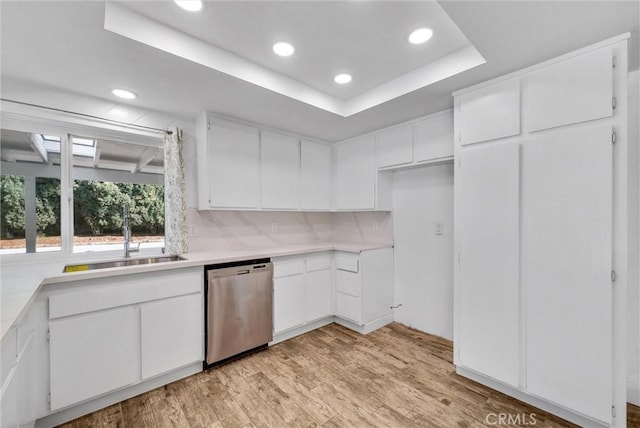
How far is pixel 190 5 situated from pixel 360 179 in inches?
94.5

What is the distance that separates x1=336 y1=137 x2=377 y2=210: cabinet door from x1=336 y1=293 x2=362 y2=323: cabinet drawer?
110 cm

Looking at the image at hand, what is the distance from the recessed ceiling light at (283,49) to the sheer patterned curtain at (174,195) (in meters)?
1.39

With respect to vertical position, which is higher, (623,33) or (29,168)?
(623,33)

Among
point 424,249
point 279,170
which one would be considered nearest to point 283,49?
point 279,170

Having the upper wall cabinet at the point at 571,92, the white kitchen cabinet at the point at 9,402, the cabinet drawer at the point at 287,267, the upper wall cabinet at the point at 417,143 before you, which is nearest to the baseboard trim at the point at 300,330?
the cabinet drawer at the point at 287,267

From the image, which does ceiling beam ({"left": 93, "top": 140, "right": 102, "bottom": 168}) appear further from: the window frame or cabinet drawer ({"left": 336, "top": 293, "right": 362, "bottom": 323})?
cabinet drawer ({"left": 336, "top": 293, "right": 362, "bottom": 323})

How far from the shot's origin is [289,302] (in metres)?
2.86

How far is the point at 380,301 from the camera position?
3.24 metres

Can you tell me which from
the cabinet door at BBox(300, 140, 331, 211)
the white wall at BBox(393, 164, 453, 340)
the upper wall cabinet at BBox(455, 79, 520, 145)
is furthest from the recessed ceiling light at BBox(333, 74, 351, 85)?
the white wall at BBox(393, 164, 453, 340)

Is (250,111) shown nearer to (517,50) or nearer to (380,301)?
(517,50)

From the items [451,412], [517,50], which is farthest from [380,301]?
[517,50]

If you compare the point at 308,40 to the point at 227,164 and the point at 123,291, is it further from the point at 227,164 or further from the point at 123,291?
the point at 123,291

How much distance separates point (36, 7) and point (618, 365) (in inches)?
146

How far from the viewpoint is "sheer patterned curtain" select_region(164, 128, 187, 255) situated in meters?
2.62
